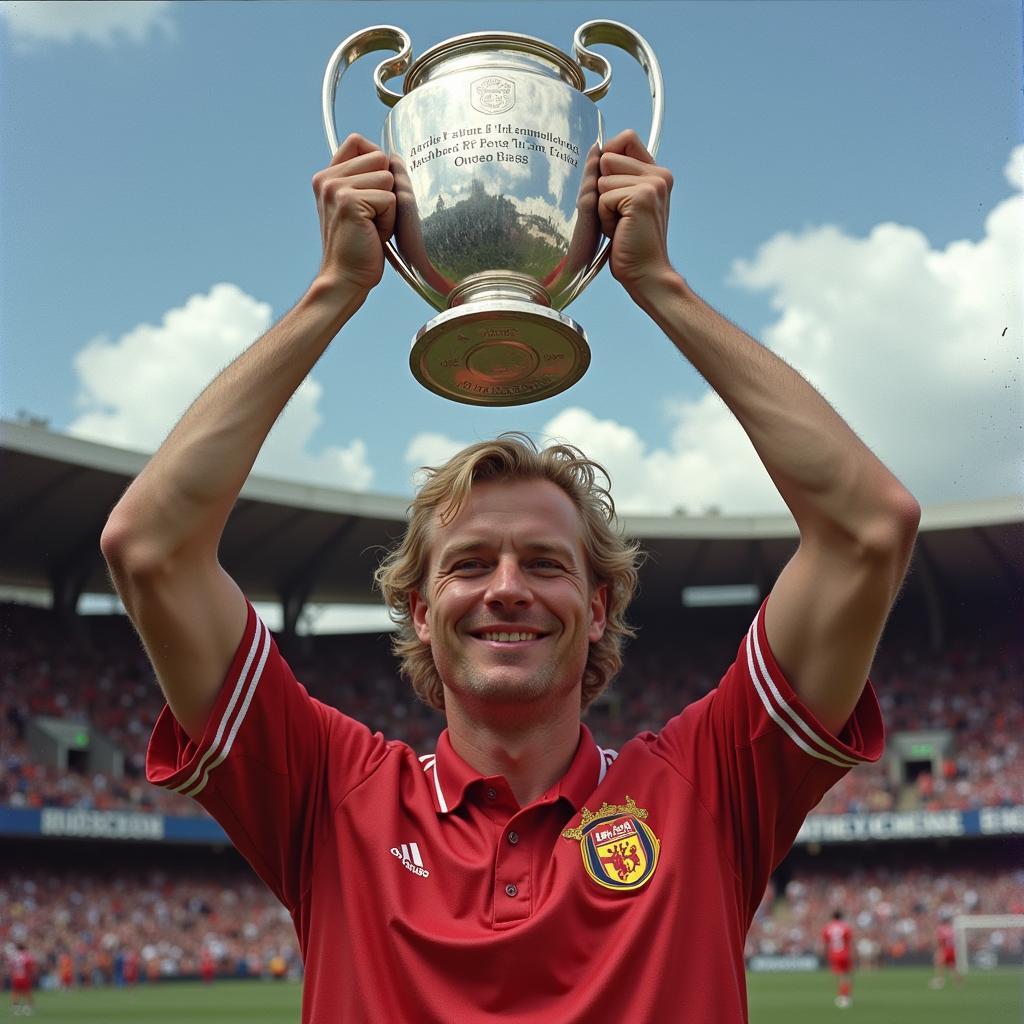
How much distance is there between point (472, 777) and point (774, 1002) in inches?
706

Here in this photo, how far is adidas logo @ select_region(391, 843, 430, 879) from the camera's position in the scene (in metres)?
2.32

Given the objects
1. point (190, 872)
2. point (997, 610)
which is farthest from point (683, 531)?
point (190, 872)

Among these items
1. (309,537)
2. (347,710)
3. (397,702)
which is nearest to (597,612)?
(309,537)

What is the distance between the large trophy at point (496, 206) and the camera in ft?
8.41

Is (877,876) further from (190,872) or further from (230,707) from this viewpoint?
(230,707)

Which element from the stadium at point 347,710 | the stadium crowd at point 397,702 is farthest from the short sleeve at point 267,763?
the stadium crowd at point 397,702

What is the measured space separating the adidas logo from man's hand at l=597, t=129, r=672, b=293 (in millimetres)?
1146

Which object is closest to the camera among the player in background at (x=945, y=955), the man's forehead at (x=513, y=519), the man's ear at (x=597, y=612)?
the man's forehead at (x=513, y=519)

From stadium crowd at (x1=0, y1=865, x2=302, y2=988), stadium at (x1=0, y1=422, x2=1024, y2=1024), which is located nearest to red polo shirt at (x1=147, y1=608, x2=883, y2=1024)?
stadium at (x1=0, y1=422, x2=1024, y2=1024)

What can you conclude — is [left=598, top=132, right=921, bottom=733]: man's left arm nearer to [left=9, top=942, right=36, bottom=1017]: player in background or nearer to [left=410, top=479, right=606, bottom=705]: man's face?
[left=410, top=479, right=606, bottom=705]: man's face

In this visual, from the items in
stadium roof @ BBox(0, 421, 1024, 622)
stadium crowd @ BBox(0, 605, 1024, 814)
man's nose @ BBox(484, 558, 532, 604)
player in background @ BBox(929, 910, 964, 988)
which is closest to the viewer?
man's nose @ BBox(484, 558, 532, 604)

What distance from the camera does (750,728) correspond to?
2.38 m

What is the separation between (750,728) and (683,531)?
88.2 feet

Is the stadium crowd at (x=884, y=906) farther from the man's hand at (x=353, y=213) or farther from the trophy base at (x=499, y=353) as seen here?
the man's hand at (x=353, y=213)
